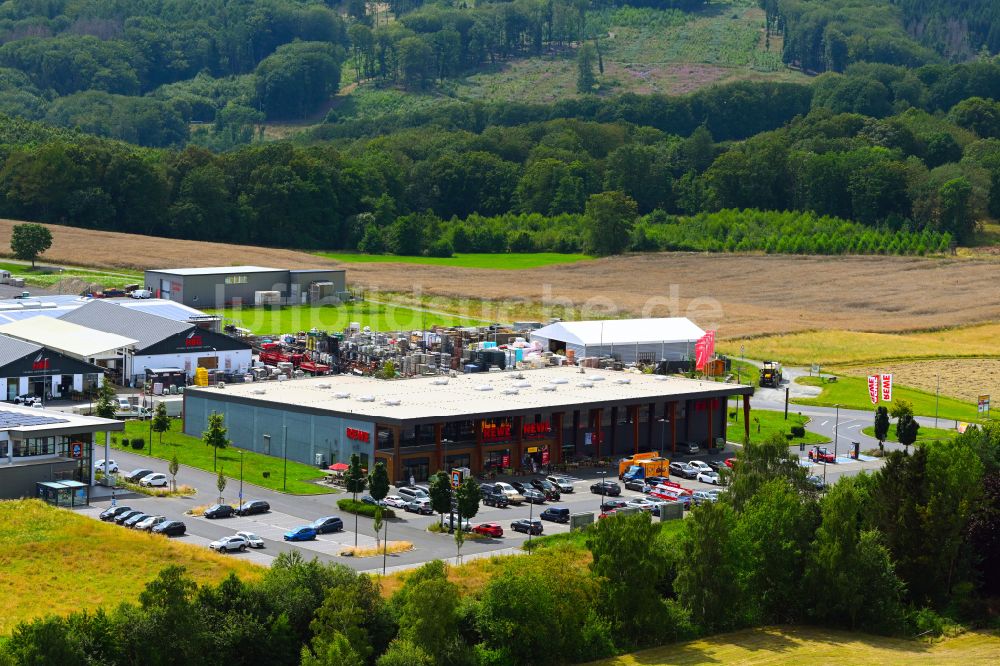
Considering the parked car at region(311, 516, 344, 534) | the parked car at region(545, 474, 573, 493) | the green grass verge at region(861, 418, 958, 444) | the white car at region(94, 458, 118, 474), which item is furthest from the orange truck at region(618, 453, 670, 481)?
the white car at region(94, 458, 118, 474)

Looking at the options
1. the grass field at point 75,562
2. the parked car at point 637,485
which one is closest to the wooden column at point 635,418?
the parked car at point 637,485

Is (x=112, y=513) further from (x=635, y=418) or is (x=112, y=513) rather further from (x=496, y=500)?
(x=635, y=418)

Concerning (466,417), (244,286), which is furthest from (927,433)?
(244,286)

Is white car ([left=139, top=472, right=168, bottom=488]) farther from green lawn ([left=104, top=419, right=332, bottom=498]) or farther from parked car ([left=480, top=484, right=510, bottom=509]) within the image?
parked car ([left=480, top=484, right=510, bottom=509])

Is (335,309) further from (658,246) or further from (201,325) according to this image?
(658,246)

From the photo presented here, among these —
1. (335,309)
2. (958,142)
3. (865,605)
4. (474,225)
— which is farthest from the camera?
(958,142)

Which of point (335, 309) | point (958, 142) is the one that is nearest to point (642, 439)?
point (335, 309)
